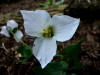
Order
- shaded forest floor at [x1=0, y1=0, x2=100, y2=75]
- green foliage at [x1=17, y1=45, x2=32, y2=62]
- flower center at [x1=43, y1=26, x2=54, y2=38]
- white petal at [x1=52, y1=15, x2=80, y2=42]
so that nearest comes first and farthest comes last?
white petal at [x1=52, y1=15, x2=80, y2=42]
flower center at [x1=43, y1=26, x2=54, y2=38]
green foliage at [x1=17, y1=45, x2=32, y2=62]
shaded forest floor at [x1=0, y1=0, x2=100, y2=75]

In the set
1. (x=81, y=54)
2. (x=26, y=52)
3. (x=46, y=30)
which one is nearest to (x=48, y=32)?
(x=46, y=30)

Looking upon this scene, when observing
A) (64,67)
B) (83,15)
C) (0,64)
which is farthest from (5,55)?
(83,15)

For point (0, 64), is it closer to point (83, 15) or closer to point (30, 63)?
point (30, 63)

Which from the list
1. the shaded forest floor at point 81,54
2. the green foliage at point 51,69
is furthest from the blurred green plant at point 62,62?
the shaded forest floor at point 81,54

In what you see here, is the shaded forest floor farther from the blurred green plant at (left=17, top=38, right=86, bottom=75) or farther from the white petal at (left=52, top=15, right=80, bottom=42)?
the white petal at (left=52, top=15, right=80, bottom=42)

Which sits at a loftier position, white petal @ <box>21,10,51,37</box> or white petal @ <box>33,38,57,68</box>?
white petal @ <box>21,10,51,37</box>

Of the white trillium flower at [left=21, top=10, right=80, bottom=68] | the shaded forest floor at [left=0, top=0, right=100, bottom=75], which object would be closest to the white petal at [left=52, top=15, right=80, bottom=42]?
the white trillium flower at [left=21, top=10, right=80, bottom=68]

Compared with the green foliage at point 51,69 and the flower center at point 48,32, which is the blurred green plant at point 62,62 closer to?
the green foliage at point 51,69

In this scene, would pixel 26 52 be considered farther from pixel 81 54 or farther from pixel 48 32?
pixel 81 54
